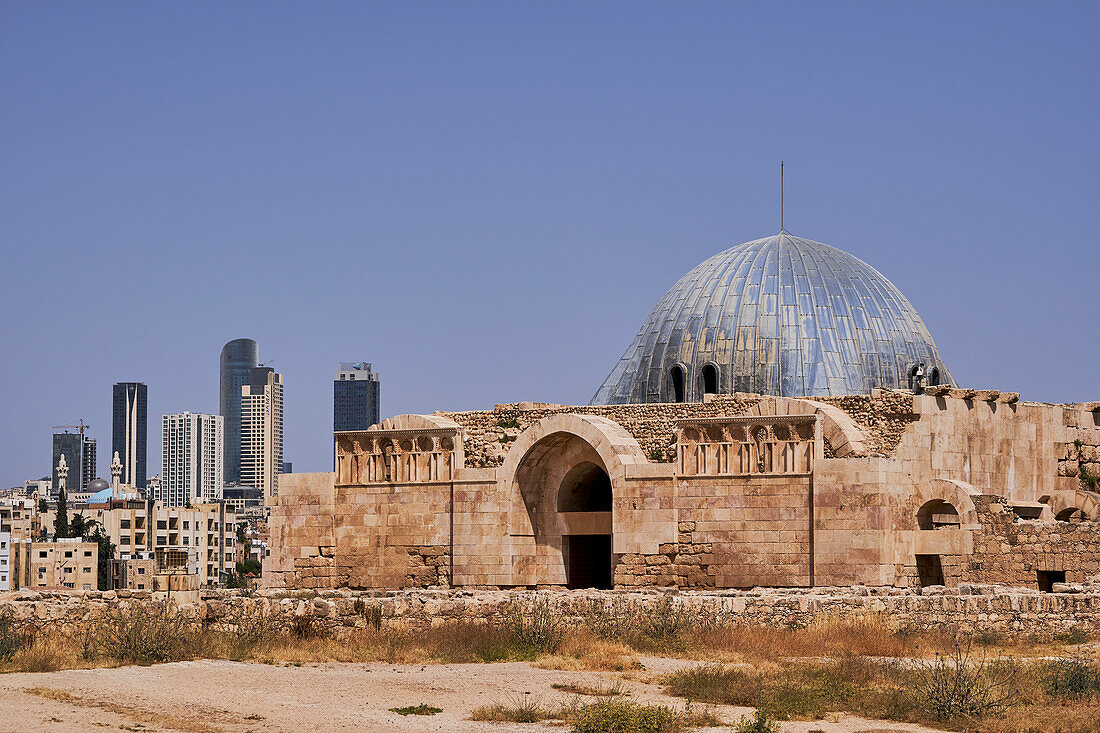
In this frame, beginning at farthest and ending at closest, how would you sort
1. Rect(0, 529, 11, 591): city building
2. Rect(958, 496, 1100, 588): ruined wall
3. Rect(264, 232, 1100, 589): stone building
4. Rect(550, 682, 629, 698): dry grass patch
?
Rect(0, 529, 11, 591): city building → Rect(264, 232, 1100, 589): stone building → Rect(958, 496, 1100, 588): ruined wall → Rect(550, 682, 629, 698): dry grass patch

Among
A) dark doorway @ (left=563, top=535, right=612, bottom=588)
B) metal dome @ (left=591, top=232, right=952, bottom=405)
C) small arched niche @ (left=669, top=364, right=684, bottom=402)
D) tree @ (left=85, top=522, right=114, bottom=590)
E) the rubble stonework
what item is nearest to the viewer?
the rubble stonework

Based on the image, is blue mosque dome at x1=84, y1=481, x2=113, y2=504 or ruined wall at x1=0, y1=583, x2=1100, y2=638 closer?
ruined wall at x1=0, y1=583, x2=1100, y2=638

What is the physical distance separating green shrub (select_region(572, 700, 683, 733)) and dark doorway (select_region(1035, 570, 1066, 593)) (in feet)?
41.2

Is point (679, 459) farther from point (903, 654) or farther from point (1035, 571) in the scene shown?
point (903, 654)

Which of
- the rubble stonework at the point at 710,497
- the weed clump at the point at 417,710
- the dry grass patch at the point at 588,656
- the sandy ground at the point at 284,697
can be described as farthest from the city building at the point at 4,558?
the weed clump at the point at 417,710

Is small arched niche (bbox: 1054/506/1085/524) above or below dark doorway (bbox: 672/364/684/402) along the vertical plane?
below

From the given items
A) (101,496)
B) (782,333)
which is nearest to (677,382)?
(782,333)

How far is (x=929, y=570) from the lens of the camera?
2473 cm

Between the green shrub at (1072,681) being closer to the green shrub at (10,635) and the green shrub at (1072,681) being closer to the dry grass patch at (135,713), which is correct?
the dry grass patch at (135,713)

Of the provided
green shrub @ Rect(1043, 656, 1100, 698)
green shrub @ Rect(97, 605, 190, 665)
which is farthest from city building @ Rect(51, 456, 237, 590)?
green shrub @ Rect(1043, 656, 1100, 698)

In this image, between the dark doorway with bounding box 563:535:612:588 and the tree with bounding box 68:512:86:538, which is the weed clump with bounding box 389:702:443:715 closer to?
the dark doorway with bounding box 563:535:612:588

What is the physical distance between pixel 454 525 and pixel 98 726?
14.9 m

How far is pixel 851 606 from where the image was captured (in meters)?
19.3

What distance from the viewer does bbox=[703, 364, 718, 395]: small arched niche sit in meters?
30.5
